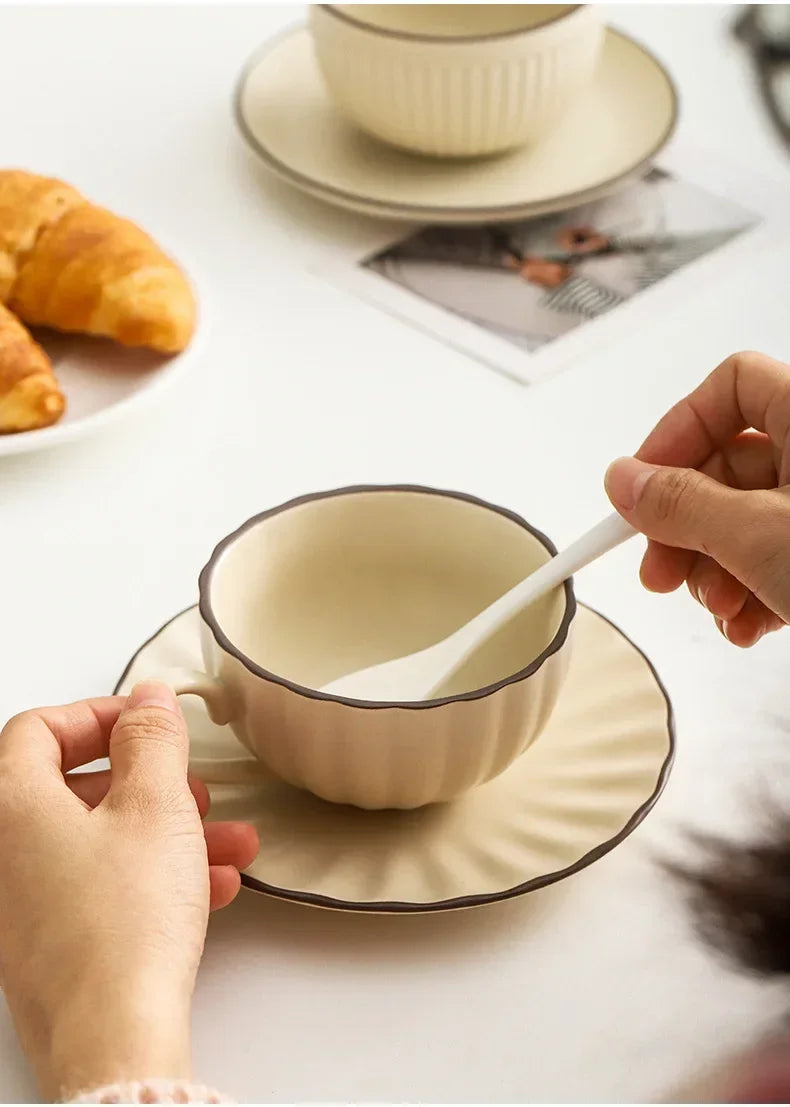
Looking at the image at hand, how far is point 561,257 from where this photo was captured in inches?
46.4

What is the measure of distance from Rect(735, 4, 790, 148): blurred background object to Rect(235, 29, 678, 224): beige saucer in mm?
152

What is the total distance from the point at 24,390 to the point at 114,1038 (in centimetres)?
54

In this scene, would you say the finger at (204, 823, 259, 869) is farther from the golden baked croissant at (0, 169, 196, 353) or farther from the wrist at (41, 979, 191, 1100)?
the golden baked croissant at (0, 169, 196, 353)

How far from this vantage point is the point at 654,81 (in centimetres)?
133

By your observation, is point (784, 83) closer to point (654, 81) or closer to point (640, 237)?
point (654, 81)

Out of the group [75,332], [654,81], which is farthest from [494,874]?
[654,81]

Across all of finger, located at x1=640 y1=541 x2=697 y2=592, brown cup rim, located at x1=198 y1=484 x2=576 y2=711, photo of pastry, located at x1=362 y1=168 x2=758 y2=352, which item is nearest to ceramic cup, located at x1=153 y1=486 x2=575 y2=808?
brown cup rim, located at x1=198 y1=484 x2=576 y2=711

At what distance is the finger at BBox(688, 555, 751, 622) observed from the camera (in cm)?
79

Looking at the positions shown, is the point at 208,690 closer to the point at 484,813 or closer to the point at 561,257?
the point at 484,813

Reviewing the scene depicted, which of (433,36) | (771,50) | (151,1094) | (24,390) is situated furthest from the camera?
(771,50)

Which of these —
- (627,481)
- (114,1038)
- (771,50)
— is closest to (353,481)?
(627,481)

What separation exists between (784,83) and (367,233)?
1.74ft

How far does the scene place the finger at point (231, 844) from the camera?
2.09 feet

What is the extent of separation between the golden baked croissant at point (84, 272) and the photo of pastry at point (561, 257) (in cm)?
22
